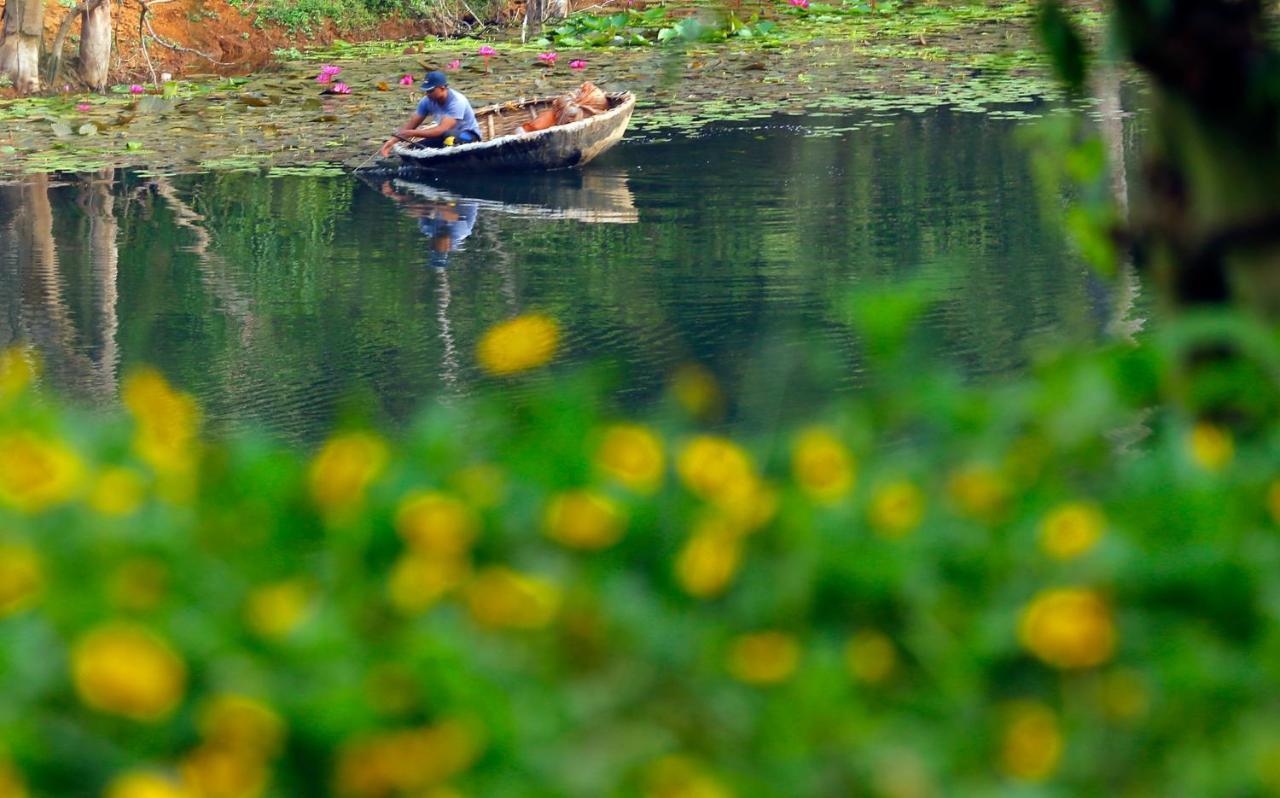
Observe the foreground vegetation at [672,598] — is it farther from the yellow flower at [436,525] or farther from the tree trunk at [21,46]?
the tree trunk at [21,46]

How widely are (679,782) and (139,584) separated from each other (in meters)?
0.75

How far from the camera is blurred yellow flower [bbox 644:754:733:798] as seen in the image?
5.16 feet

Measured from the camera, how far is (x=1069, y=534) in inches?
78.4

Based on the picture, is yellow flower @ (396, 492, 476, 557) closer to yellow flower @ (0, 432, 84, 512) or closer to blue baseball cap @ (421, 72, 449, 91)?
yellow flower @ (0, 432, 84, 512)

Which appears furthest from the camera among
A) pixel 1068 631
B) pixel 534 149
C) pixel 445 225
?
pixel 534 149

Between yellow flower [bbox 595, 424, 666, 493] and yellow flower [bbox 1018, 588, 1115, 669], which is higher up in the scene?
yellow flower [bbox 595, 424, 666, 493]

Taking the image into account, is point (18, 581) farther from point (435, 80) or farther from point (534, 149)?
point (435, 80)

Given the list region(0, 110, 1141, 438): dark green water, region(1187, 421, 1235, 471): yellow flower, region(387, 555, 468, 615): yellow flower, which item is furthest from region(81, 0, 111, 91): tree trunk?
region(387, 555, 468, 615): yellow flower

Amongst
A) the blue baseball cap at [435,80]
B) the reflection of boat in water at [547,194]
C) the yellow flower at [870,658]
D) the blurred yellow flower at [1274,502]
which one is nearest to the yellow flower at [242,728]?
the yellow flower at [870,658]

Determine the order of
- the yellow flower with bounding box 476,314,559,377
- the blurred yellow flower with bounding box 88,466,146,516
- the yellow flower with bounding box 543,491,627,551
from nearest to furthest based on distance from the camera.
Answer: the yellow flower with bounding box 543,491,627,551 < the blurred yellow flower with bounding box 88,466,146,516 < the yellow flower with bounding box 476,314,559,377

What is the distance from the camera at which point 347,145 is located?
644 inches

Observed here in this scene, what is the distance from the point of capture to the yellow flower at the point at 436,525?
1.99 m

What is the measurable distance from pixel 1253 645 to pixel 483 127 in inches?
586

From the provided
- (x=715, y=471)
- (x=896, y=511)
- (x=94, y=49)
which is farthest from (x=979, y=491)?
(x=94, y=49)
